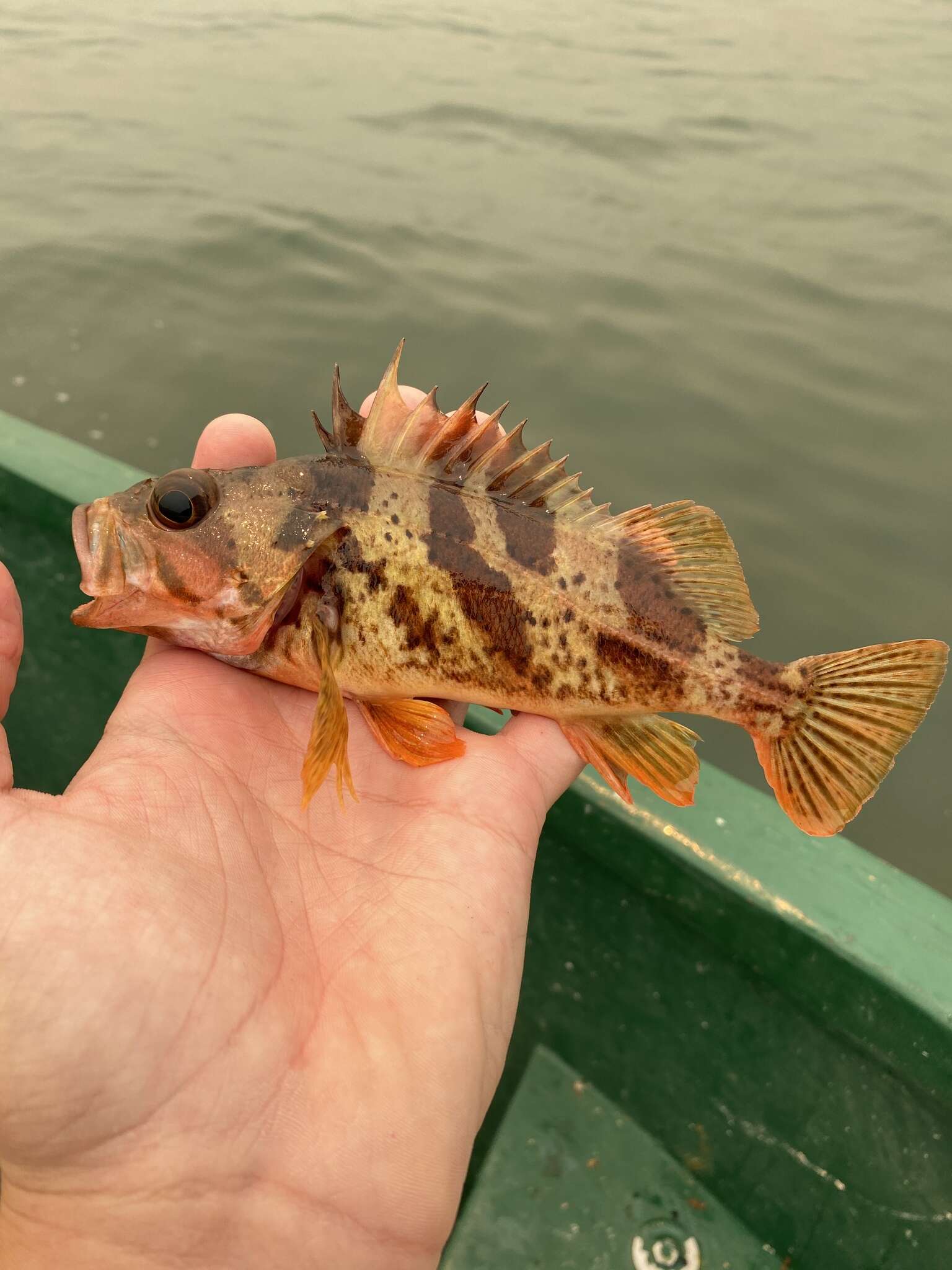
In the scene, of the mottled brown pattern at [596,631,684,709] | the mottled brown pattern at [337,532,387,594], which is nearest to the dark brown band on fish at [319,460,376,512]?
the mottled brown pattern at [337,532,387,594]

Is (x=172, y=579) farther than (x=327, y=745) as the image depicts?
Yes

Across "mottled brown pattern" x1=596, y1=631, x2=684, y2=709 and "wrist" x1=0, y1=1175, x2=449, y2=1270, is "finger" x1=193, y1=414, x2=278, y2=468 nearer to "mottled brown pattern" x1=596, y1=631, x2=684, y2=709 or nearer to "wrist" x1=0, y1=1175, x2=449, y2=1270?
"mottled brown pattern" x1=596, y1=631, x2=684, y2=709

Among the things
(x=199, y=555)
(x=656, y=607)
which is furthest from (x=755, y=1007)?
(x=199, y=555)

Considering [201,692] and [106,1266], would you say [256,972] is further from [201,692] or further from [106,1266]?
[201,692]

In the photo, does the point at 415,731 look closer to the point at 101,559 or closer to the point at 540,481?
the point at 540,481

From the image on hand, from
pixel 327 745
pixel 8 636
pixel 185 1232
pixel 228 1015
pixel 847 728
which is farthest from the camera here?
pixel 847 728

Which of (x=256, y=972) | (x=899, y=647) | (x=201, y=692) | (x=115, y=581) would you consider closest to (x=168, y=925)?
(x=256, y=972)
